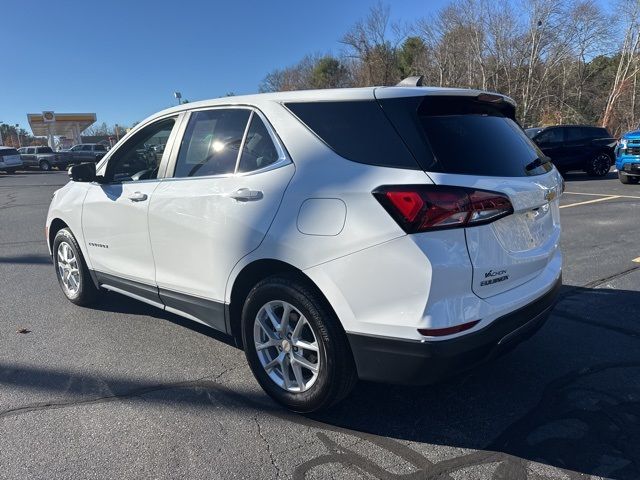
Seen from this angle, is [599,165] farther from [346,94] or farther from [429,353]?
[429,353]

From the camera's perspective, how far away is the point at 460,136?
8.80 feet

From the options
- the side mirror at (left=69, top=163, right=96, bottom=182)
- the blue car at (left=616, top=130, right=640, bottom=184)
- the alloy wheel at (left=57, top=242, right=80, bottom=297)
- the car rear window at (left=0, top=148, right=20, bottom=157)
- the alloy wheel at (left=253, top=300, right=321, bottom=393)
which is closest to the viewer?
the alloy wheel at (left=253, top=300, right=321, bottom=393)

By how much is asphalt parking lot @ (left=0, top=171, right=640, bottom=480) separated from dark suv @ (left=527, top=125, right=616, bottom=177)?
1310 centimetres

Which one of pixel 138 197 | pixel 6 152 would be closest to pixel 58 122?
pixel 6 152

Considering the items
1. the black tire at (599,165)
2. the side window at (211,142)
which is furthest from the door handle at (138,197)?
the black tire at (599,165)

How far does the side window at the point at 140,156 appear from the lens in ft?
13.0

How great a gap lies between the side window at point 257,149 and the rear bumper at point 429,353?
1167 mm

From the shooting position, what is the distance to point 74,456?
270 cm

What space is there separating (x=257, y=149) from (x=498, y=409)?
212cm

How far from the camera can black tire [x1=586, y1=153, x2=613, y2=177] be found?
1673 centimetres

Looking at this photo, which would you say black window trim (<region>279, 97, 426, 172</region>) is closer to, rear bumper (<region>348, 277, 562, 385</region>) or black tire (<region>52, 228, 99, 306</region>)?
rear bumper (<region>348, 277, 562, 385</region>)

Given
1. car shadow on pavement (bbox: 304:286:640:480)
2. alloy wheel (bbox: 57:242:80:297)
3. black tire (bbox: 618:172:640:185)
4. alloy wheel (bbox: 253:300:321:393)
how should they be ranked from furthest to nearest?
black tire (bbox: 618:172:640:185) < alloy wheel (bbox: 57:242:80:297) < alloy wheel (bbox: 253:300:321:393) < car shadow on pavement (bbox: 304:286:640:480)

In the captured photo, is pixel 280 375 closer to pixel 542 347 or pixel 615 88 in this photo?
pixel 542 347

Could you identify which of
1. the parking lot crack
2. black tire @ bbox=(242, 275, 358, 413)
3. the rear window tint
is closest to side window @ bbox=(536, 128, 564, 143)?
the rear window tint
